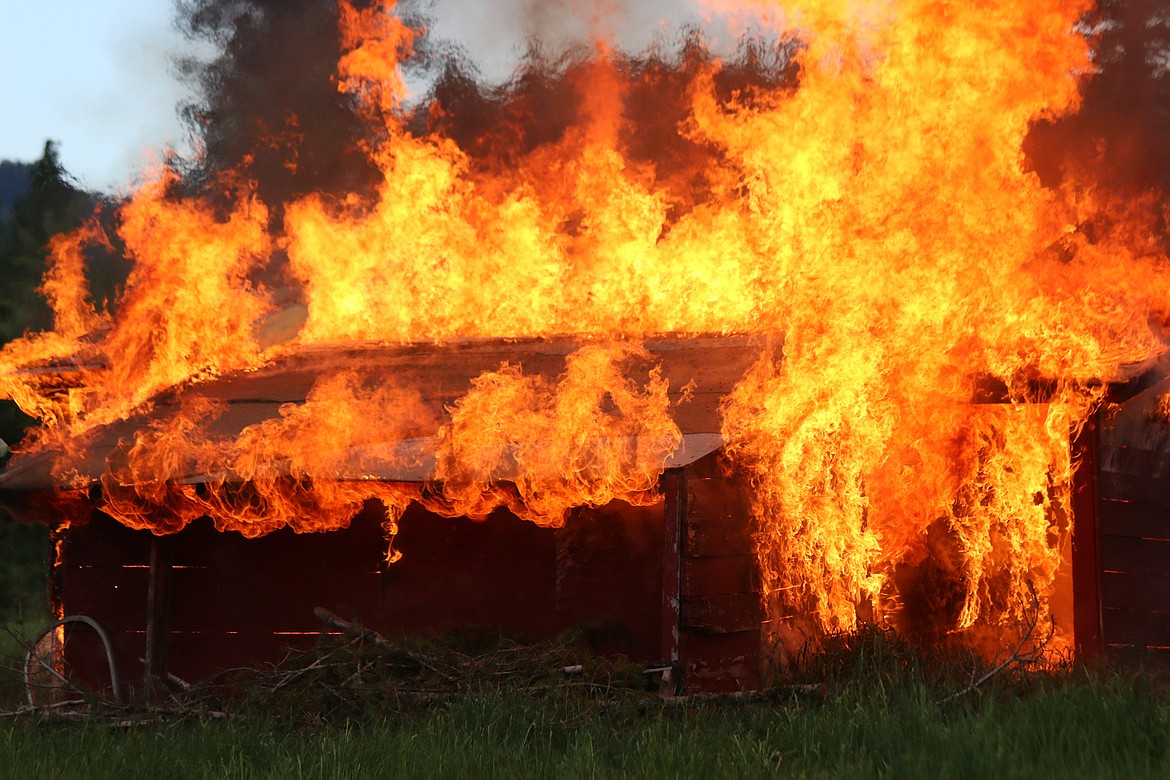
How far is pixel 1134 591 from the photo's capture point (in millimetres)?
9969

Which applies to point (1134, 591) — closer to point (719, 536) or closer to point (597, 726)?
point (719, 536)

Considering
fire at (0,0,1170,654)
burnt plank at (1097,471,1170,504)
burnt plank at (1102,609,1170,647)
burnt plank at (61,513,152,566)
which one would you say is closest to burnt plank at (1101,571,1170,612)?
burnt plank at (1102,609,1170,647)

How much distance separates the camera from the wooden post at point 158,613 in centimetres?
980

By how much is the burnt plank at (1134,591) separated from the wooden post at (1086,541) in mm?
99

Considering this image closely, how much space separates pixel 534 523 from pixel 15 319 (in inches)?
700

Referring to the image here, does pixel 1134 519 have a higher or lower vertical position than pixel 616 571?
higher

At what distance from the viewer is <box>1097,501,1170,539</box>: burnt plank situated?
10.0m

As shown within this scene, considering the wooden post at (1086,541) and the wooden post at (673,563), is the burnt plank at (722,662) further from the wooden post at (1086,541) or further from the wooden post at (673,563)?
the wooden post at (1086,541)

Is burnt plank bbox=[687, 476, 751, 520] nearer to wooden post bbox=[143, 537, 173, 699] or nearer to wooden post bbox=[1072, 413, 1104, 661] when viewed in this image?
wooden post bbox=[1072, 413, 1104, 661]

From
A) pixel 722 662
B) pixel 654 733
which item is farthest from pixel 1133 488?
pixel 654 733

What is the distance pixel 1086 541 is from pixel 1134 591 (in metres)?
0.61

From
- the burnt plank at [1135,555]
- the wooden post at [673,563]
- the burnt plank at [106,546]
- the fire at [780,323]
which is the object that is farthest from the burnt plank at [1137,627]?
the burnt plank at [106,546]

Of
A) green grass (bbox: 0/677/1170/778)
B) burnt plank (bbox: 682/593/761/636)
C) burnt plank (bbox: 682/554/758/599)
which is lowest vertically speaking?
green grass (bbox: 0/677/1170/778)

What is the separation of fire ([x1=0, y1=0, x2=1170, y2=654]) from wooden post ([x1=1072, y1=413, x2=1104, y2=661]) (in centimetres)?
16
